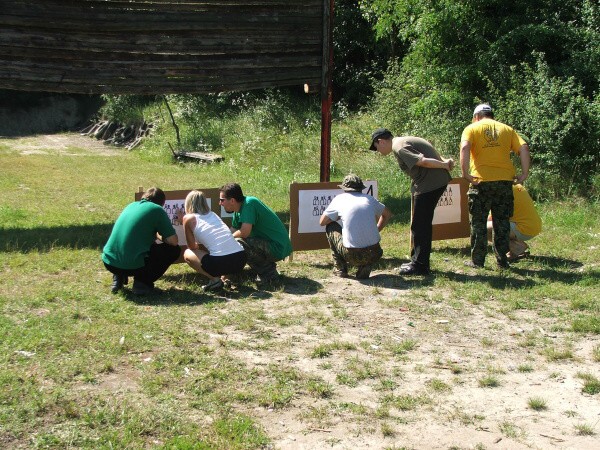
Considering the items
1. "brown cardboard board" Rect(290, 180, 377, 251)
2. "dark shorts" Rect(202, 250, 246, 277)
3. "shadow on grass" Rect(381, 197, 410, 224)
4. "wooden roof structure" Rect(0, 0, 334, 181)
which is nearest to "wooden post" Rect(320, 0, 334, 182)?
"wooden roof structure" Rect(0, 0, 334, 181)

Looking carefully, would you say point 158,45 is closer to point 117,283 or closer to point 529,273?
point 117,283

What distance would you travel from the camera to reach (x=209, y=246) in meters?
8.16

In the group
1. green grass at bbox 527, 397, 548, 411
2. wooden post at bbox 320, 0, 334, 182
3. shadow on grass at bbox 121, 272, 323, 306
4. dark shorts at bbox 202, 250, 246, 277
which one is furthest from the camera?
wooden post at bbox 320, 0, 334, 182

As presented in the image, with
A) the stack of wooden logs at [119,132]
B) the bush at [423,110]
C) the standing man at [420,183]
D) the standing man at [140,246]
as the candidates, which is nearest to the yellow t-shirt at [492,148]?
the standing man at [420,183]

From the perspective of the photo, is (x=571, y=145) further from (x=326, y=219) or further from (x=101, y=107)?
(x=101, y=107)

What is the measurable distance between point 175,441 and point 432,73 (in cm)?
1216

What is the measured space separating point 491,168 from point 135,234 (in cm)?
398

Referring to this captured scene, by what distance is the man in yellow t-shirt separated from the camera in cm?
948

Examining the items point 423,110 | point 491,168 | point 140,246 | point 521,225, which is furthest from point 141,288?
point 423,110

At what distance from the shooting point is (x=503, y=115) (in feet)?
45.0

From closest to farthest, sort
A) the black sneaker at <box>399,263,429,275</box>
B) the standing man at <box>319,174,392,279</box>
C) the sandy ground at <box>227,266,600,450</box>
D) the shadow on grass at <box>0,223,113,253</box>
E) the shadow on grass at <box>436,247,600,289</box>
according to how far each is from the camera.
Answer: the sandy ground at <box>227,266,600,450</box> → the shadow on grass at <box>436,247,600,289</box> → the standing man at <box>319,174,392,279</box> → the black sneaker at <box>399,263,429,275</box> → the shadow on grass at <box>0,223,113,253</box>

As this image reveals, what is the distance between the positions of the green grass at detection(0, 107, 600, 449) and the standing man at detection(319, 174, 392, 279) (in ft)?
0.86

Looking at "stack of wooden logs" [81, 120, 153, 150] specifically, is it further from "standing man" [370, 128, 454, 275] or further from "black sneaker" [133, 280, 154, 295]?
"black sneaker" [133, 280, 154, 295]

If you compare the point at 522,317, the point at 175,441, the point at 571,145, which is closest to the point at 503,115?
the point at 571,145
